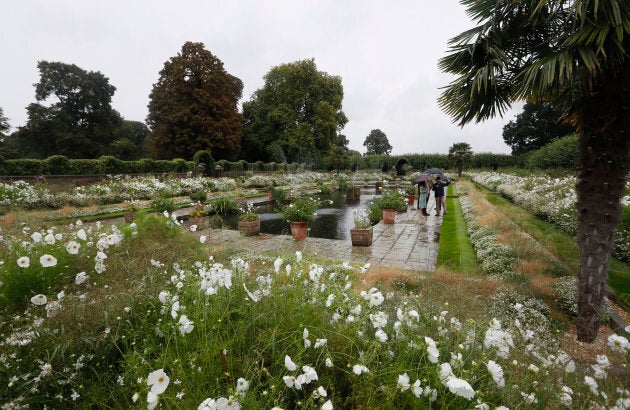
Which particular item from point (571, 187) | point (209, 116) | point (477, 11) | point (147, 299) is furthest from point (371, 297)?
point (209, 116)

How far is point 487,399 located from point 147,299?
215 cm

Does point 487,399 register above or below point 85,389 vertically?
above

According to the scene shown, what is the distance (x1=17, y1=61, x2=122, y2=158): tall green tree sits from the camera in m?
30.9

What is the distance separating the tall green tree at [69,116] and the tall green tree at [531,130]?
5798 cm

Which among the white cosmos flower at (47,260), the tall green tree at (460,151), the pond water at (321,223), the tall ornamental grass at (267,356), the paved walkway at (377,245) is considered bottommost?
the pond water at (321,223)

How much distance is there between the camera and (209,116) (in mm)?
29531

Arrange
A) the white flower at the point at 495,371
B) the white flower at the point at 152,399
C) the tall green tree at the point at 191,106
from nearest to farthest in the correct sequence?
the white flower at the point at 152,399 < the white flower at the point at 495,371 < the tall green tree at the point at 191,106

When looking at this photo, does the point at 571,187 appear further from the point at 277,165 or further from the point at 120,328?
the point at 277,165

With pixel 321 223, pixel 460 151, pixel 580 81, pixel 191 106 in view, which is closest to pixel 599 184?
pixel 580 81

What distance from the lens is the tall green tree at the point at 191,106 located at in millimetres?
29000

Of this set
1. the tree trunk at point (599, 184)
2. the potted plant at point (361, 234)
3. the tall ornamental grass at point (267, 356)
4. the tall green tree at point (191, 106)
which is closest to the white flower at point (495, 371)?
the tall ornamental grass at point (267, 356)

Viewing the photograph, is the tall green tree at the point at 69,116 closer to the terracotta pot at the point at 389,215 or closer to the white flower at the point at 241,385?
the terracotta pot at the point at 389,215

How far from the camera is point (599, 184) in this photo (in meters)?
3.22

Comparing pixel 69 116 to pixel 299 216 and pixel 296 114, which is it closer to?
pixel 296 114
